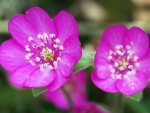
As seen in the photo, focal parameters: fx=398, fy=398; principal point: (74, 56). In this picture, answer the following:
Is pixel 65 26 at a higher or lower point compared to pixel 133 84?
higher

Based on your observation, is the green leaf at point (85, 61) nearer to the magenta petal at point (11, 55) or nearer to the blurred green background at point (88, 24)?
the magenta petal at point (11, 55)

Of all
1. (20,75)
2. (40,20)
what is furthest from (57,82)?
(40,20)

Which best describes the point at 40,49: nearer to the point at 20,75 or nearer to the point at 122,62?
the point at 20,75

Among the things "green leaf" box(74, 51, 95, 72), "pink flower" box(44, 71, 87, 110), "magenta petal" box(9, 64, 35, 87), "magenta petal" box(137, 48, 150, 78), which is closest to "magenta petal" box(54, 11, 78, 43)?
"green leaf" box(74, 51, 95, 72)

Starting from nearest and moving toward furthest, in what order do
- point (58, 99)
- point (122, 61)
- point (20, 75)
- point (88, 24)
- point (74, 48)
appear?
point (74, 48), point (20, 75), point (122, 61), point (58, 99), point (88, 24)

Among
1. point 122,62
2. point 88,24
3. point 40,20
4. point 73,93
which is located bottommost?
point 73,93

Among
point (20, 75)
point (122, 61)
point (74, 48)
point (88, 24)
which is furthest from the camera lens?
point (88, 24)

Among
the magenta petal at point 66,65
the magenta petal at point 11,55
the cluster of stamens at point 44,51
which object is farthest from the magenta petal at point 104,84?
the magenta petal at point 11,55
